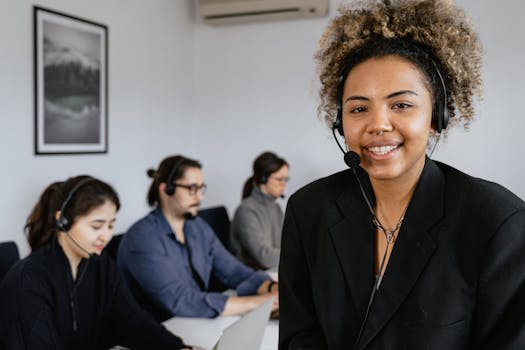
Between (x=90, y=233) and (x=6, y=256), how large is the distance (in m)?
0.39

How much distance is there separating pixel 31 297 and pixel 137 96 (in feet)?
7.39

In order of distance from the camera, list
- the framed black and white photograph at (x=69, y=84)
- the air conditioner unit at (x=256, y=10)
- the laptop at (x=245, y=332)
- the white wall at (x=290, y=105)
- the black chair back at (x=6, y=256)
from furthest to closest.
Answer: the air conditioner unit at (x=256, y=10) → the white wall at (x=290, y=105) → the framed black and white photograph at (x=69, y=84) → the black chair back at (x=6, y=256) → the laptop at (x=245, y=332)

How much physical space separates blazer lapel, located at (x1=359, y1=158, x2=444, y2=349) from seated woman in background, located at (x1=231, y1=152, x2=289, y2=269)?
1936 millimetres

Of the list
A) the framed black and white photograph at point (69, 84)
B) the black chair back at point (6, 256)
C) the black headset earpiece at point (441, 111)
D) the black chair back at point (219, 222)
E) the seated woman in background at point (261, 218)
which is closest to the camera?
the black headset earpiece at point (441, 111)

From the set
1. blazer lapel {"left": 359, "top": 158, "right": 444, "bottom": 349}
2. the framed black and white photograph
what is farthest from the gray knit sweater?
blazer lapel {"left": 359, "top": 158, "right": 444, "bottom": 349}

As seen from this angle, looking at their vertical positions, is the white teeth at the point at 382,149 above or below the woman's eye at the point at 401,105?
below

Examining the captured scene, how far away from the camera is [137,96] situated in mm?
3482

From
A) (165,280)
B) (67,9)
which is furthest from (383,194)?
(67,9)

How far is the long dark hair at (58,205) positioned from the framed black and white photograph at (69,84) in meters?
1.23

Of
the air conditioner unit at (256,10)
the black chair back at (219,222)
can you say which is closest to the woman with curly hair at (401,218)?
the black chair back at (219,222)

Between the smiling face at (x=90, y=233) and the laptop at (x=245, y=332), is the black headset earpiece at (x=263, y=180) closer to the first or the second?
the smiling face at (x=90, y=233)

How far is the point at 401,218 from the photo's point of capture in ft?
2.97

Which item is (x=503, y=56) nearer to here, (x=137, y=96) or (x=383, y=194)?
(x=137, y=96)

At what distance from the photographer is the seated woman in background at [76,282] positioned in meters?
1.43
